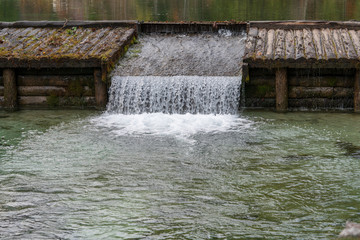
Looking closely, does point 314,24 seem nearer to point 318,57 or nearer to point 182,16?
point 318,57

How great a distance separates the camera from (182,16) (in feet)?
119

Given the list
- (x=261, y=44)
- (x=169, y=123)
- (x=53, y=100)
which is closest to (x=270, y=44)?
(x=261, y=44)

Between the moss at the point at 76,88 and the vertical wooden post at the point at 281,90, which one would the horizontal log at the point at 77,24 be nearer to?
the moss at the point at 76,88

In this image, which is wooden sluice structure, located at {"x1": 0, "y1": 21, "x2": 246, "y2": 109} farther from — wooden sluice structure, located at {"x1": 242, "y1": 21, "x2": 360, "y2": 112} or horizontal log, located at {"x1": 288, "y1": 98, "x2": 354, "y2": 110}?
horizontal log, located at {"x1": 288, "y1": 98, "x2": 354, "y2": 110}

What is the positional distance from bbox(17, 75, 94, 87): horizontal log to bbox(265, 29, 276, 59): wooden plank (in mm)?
5202

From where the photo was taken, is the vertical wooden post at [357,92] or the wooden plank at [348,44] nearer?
the vertical wooden post at [357,92]

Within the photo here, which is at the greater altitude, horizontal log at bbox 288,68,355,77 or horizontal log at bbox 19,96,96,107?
horizontal log at bbox 288,68,355,77

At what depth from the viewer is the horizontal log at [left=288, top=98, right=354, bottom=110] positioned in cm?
1573

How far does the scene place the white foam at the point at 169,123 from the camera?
1425 centimetres

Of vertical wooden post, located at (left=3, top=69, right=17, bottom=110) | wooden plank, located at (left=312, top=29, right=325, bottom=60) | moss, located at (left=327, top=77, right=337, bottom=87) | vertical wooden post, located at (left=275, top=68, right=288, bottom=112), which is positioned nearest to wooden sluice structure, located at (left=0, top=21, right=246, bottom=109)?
vertical wooden post, located at (left=3, top=69, right=17, bottom=110)

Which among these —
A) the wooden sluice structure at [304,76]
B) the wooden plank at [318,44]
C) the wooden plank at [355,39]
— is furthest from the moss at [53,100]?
the wooden plank at [355,39]

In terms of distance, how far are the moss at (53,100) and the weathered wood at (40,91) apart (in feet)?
0.29

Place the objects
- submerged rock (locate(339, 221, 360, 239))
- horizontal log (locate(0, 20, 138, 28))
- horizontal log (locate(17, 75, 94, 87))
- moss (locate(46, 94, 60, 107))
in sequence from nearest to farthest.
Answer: submerged rock (locate(339, 221, 360, 239)) < horizontal log (locate(17, 75, 94, 87)) < moss (locate(46, 94, 60, 107)) < horizontal log (locate(0, 20, 138, 28))

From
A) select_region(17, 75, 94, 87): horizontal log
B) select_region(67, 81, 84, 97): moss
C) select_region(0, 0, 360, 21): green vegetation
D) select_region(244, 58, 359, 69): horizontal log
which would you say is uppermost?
select_region(0, 0, 360, 21): green vegetation
